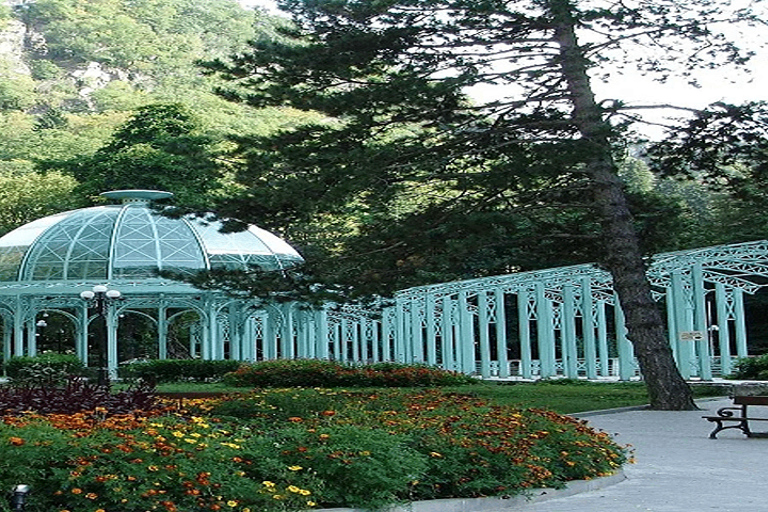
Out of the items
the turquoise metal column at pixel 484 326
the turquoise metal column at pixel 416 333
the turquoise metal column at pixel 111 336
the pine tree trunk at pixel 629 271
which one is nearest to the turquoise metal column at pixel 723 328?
the turquoise metal column at pixel 484 326

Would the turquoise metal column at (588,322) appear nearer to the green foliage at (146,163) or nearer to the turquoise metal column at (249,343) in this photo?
the turquoise metal column at (249,343)

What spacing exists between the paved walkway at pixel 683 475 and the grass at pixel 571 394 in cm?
346

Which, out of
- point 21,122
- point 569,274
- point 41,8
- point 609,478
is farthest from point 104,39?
point 609,478

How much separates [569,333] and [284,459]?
24906mm

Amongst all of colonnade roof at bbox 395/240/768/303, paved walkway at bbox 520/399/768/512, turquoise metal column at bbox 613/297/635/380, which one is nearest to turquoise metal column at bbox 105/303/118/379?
colonnade roof at bbox 395/240/768/303

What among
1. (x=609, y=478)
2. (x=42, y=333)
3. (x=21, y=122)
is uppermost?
(x=21, y=122)

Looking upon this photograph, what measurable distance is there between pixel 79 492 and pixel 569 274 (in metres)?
25.7

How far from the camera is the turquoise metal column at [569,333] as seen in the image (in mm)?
32188

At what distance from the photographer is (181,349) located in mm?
56125

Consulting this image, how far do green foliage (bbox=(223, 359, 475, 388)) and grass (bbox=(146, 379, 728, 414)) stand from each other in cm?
65

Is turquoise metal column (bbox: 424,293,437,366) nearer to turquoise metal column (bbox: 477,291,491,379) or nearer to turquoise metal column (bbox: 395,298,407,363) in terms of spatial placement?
turquoise metal column (bbox: 477,291,491,379)

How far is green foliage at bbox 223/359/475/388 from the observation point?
29.1m

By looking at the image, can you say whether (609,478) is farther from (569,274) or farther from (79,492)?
(569,274)

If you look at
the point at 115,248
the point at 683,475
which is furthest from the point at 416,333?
the point at 683,475
